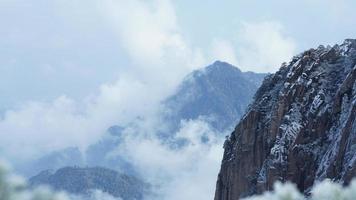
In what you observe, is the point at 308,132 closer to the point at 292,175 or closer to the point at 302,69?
the point at 292,175

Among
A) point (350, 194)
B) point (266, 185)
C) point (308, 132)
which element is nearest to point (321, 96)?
point (308, 132)

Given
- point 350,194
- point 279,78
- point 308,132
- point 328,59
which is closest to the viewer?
point 350,194

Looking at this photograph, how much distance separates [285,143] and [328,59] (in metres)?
15.6

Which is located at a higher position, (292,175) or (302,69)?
(302,69)

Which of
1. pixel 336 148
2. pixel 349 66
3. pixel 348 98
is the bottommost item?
pixel 336 148

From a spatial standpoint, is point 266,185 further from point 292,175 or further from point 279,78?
point 279,78

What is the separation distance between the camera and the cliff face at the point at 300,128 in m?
87.3

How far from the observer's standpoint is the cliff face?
87312 millimetres

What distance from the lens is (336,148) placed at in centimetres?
8331

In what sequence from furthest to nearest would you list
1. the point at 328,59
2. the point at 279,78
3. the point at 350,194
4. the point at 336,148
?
the point at 279,78
the point at 328,59
the point at 336,148
the point at 350,194

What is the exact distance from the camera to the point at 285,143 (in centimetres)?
9962

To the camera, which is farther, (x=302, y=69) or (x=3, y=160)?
(x=302, y=69)

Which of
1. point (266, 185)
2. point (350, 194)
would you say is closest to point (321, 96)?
point (266, 185)

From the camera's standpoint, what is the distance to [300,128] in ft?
323
